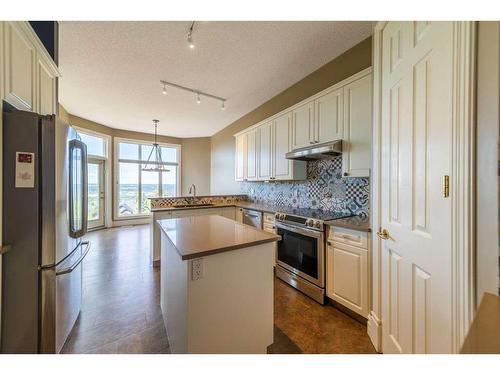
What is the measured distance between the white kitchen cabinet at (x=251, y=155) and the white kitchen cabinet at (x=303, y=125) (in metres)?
1.06

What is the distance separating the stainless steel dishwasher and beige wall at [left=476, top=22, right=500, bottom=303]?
2.41 metres

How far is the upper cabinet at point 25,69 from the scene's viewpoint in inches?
48.2

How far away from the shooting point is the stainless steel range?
6.89ft

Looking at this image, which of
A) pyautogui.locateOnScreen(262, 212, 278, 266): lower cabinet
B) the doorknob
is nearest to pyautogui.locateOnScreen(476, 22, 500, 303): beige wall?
the doorknob

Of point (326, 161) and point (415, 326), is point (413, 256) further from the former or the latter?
point (326, 161)

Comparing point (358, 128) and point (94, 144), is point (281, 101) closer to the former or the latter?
point (358, 128)

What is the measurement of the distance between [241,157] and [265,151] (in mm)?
896

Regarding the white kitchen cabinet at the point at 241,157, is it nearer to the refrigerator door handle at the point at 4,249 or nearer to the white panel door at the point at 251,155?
the white panel door at the point at 251,155

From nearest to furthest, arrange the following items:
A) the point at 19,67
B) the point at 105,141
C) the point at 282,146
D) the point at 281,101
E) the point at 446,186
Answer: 1. the point at 446,186
2. the point at 19,67
3. the point at 282,146
4. the point at 281,101
5. the point at 105,141

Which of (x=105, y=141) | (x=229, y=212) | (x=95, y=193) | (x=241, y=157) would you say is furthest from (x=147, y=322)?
(x=105, y=141)

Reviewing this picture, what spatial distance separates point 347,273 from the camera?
6.19 ft

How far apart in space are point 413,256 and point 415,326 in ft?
1.31

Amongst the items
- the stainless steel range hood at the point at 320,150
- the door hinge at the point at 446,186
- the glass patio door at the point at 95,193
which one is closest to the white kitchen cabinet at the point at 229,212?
the stainless steel range hood at the point at 320,150
